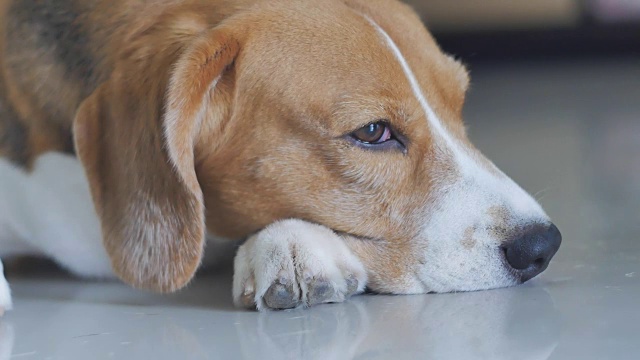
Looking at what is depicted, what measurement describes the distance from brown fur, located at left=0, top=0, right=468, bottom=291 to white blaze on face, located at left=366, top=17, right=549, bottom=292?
41 millimetres

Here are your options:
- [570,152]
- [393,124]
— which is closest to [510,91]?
[570,152]

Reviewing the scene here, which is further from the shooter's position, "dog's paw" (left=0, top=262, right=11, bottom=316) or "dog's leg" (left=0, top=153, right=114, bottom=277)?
"dog's leg" (left=0, top=153, right=114, bottom=277)

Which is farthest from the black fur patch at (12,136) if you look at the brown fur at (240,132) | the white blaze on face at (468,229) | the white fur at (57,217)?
the white blaze on face at (468,229)

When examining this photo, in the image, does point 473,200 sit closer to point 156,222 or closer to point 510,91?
point 156,222

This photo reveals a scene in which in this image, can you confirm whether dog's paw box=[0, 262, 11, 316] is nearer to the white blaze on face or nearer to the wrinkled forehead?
the wrinkled forehead

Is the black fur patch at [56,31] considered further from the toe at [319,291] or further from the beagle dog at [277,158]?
the toe at [319,291]

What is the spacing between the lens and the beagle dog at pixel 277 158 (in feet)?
7.52

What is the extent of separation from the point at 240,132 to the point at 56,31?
1.86 ft

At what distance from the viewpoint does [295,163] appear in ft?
7.80

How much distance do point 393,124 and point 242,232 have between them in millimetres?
436

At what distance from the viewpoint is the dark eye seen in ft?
7.81

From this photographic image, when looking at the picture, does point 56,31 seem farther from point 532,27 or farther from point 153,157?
point 532,27

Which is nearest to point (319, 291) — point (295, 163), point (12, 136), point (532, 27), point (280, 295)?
point (280, 295)

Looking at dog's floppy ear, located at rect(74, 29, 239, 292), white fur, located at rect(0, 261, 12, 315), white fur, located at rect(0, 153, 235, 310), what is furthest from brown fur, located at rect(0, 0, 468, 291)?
white fur, located at rect(0, 261, 12, 315)
